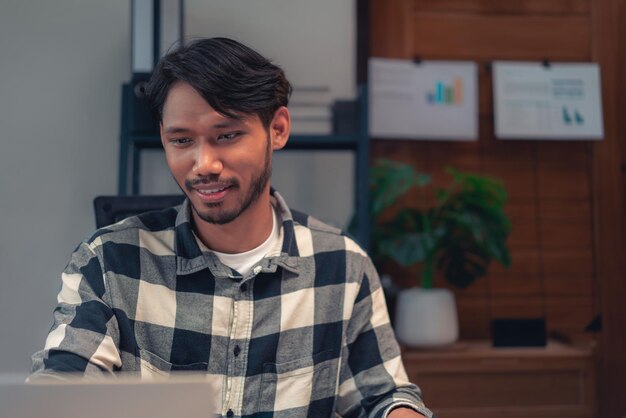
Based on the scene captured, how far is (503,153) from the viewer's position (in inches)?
83.4

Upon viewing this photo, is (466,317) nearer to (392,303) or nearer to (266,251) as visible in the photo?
(392,303)

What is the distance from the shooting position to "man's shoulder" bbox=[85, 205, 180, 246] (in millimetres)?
1073

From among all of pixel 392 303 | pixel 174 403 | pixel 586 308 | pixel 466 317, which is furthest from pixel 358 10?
pixel 174 403

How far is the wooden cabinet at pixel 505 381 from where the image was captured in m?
1.79

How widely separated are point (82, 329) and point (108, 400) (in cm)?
47

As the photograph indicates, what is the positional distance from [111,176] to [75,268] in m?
0.92

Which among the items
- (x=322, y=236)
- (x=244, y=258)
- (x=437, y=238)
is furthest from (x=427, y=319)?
(x=244, y=258)

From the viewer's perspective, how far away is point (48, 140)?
189cm

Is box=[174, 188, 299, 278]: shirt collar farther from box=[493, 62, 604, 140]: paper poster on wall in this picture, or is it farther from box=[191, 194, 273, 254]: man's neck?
box=[493, 62, 604, 140]: paper poster on wall

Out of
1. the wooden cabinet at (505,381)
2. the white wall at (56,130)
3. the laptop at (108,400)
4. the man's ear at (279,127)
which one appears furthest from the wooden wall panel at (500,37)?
the laptop at (108,400)

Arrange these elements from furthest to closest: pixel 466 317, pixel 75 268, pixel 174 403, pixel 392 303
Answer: pixel 466 317 < pixel 392 303 < pixel 75 268 < pixel 174 403

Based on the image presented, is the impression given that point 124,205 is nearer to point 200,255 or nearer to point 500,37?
point 200,255

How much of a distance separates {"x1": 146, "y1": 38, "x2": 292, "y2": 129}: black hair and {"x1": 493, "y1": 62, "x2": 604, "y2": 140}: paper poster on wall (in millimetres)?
1219

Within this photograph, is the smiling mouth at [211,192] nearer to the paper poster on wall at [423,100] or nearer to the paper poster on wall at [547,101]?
the paper poster on wall at [423,100]
